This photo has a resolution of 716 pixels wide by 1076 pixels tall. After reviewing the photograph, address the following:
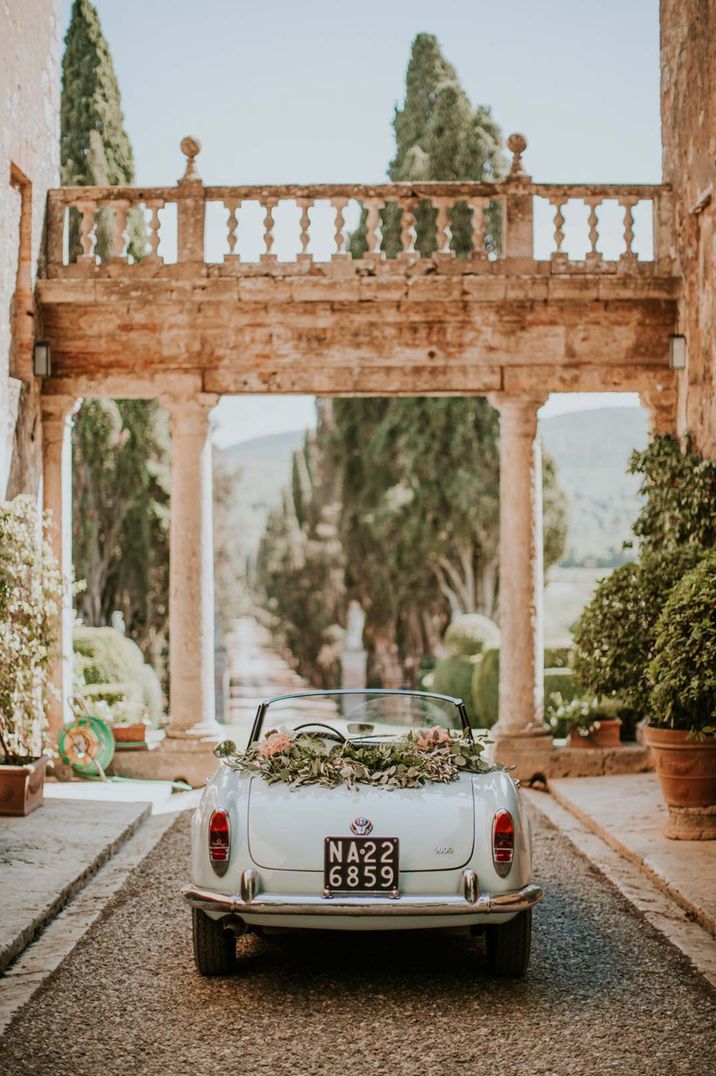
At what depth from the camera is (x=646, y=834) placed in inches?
352

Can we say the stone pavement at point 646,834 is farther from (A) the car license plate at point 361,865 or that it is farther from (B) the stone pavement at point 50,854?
(B) the stone pavement at point 50,854

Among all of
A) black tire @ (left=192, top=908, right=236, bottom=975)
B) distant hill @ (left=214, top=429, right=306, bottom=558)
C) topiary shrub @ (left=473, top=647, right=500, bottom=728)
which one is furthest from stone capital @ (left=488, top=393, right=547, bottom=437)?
distant hill @ (left=214, top=429, right=306, bottom=558)

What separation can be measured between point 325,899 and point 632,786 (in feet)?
21.6

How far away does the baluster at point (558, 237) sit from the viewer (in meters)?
12.1

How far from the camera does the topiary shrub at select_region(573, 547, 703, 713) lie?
10273 mm

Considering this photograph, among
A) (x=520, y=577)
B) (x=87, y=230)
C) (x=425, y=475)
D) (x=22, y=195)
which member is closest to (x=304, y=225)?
(x=87, y=230)

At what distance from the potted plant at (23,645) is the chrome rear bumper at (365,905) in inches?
180

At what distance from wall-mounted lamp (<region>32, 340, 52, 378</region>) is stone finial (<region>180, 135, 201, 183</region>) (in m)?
2.23

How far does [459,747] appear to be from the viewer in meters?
6.18

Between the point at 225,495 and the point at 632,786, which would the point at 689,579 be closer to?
the point at 632,786

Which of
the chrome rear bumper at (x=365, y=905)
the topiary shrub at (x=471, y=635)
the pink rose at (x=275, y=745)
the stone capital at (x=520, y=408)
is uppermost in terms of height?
the stone capital at (x=520, y=408)

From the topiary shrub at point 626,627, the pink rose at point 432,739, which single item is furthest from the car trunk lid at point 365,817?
the topiary shrub at point 626,627

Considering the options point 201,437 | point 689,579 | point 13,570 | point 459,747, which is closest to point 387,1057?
point 459,747

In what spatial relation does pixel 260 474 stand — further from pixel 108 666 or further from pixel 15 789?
pixel 15 789
